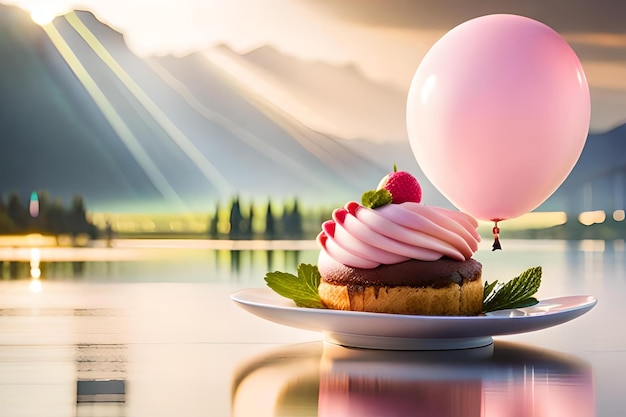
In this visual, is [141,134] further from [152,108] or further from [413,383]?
[413,383]

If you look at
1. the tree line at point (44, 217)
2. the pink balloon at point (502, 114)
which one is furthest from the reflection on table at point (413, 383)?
the tree line at point (44, 217)

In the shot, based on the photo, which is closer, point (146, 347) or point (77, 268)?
point (146, 347)

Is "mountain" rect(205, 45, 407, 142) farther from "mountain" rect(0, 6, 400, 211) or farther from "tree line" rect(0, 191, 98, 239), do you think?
"tree line" rect(0, 191, 98, 239)

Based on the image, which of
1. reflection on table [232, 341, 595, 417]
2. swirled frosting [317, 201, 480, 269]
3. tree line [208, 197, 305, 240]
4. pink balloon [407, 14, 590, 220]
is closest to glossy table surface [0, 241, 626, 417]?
→ reflection on table [232, 341, 595, 417]

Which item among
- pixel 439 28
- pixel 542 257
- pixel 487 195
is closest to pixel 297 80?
pixel 439 28

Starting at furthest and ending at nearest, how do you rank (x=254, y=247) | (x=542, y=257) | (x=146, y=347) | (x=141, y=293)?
(x=254, y=247) → (x=542, y=257) → (x=141, y=293) → (x=146, y=347)

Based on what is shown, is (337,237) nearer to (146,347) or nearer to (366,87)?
(146,347)

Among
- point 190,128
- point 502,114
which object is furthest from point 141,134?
point 502,114
